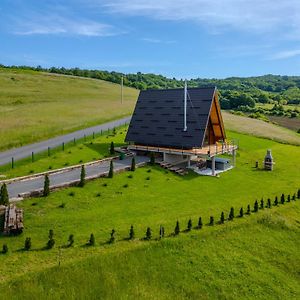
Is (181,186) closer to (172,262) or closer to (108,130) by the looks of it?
(172,262)

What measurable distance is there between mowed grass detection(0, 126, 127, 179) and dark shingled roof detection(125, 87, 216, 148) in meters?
4.14

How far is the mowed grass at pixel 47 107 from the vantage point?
50.2 meters

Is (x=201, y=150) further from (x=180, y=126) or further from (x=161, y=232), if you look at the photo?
(x=161, y=232)

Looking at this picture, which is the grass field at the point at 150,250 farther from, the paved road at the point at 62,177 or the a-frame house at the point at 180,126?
the a-frame house at the point at 180,126

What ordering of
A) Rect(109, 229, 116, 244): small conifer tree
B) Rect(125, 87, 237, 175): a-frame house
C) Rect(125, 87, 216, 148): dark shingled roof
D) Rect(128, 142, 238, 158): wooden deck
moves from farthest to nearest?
Rect(125, 87, 216, 148): dark shingled roof, Rect(125, 87, 237, 175): a-frame house, Rect(128, 142, 238, 158): wooden deck, Rect(109, 229, 116, 244): small conifer tree

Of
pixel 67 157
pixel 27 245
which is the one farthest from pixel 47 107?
pixel 27 245

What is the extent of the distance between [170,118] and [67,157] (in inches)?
443

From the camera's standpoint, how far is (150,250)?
783 inches

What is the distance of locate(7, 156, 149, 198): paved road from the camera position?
26297 mm

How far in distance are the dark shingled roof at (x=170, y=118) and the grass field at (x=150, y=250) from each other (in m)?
8.18

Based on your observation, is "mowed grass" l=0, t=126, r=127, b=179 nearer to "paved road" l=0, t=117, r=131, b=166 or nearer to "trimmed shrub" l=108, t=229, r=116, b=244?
"paved road" l=0, t=117, r=131, b=166

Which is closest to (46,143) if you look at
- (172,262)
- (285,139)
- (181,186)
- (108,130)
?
(108,130)

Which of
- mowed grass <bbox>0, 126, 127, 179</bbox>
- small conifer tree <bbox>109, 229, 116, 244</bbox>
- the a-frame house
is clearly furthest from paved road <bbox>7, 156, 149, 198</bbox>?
small conifer tree <bbox>109, 229, 116, 244</bbox>

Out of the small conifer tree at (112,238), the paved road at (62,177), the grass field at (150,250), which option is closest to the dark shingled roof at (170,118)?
the paved road at (62,177)
